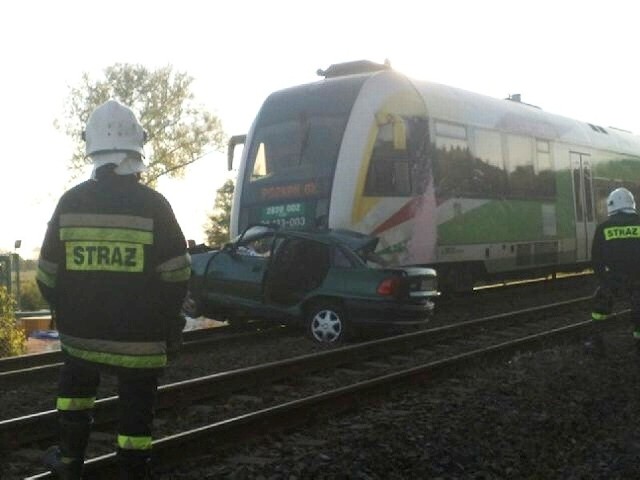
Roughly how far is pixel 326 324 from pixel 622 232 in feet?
12.4

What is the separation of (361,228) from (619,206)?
4.06 metres

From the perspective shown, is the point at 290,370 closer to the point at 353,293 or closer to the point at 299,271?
the point at 353,293

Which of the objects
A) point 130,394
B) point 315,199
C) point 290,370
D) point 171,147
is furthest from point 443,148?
point 171,147

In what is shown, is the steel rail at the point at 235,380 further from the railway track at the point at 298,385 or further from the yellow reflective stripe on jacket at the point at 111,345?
the yellow reflective stripe on jacket at the point at 111,345

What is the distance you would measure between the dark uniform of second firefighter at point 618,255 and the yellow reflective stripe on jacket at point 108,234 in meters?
6.46

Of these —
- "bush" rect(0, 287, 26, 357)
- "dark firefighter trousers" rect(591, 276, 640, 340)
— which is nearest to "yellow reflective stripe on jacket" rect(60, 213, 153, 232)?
"dark firefighter trousers" rect(591, 276, 640, 340)

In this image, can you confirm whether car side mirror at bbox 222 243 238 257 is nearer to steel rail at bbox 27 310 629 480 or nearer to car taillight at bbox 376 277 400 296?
car taillight at bbox 376 277 400 296

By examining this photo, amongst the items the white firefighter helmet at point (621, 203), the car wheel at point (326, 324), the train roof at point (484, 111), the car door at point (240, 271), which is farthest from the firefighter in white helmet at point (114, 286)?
the train roof at point (484, 111)

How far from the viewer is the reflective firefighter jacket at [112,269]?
12.6 ft

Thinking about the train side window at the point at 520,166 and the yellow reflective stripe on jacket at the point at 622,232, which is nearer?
the yellow reflective stripe on jacket at the point at 622,232

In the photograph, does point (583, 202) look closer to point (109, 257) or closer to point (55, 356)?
point (55, 356)

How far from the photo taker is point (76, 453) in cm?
397

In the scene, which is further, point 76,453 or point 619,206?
point 619,206

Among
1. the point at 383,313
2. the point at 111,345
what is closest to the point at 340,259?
the point at 383,313
